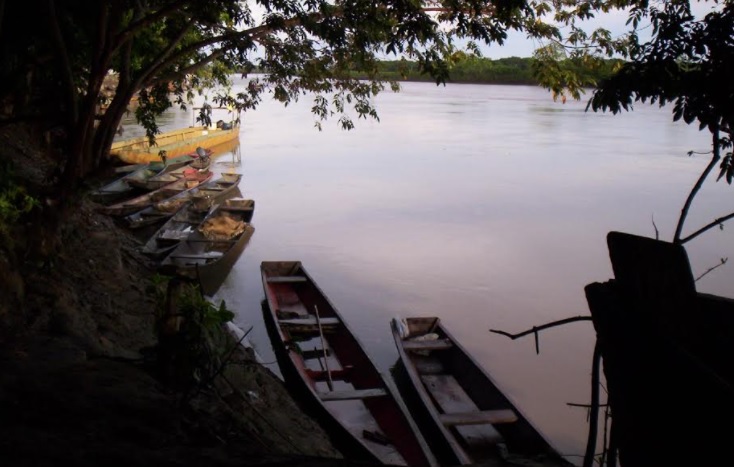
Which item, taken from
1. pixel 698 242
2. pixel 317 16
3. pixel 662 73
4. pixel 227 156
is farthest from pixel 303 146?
pixel 662 73

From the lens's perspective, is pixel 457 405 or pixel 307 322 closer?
pixel 457 405

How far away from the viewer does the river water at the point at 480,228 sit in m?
8.41

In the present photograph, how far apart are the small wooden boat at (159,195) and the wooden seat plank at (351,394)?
753cm

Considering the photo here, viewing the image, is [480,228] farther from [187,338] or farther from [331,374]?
[187,338]

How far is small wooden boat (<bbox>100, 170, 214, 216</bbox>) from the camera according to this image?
38.7 ft

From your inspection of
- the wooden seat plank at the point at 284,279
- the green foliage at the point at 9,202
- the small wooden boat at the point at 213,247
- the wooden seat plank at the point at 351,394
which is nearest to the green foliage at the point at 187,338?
the green foliage at the point at 9,202

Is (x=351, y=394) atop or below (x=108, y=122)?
below

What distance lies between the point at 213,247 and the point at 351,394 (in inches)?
212

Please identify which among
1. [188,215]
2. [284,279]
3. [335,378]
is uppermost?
[188,215]

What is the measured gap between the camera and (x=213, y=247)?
32.9 feet

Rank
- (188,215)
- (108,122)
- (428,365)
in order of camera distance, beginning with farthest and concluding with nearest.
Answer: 1. (188,215)
2. (428,365)
3. (108,122)

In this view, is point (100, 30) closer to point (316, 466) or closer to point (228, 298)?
point (316, 466)

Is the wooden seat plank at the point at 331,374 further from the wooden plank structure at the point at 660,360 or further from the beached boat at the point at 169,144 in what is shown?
the beached boat at the point at 169,144

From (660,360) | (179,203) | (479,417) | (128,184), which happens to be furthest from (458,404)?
(128,184)
